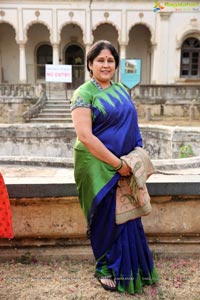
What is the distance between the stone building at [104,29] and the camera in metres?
21.9

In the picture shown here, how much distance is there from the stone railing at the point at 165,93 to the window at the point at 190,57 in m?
6.20

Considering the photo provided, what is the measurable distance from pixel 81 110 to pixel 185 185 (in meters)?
1.11

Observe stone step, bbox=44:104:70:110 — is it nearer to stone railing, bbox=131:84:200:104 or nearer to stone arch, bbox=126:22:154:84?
stone railing, bbox=131:84:200:104

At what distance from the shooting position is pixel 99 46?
2254 millimetres

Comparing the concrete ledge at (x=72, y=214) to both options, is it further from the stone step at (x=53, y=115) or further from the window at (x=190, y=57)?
the window at (x=190, y=57)

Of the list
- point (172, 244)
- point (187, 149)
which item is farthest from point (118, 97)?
point (187, 149)

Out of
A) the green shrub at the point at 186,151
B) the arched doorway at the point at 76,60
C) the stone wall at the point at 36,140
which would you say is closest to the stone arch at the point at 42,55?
the arched doorway at the point at 76,60

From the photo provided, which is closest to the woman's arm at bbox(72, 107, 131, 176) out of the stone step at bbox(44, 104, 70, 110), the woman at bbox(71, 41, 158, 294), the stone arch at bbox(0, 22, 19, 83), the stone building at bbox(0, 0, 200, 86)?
the woman at bbox(71, 41, 158, 294)

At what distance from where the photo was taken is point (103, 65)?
2.27m

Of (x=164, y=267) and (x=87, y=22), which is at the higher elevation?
(x=87, y=22)

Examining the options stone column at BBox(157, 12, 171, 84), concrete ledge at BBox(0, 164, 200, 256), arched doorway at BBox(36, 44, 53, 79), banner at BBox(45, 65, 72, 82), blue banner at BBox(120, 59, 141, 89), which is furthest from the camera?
arched doorway at BBox(36, 44, 53, 79)

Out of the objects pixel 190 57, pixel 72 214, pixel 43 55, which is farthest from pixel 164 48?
pixel 72 214

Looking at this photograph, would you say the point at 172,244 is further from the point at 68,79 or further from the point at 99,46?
the point at 68,79

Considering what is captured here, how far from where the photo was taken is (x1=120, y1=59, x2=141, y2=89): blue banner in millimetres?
16625
